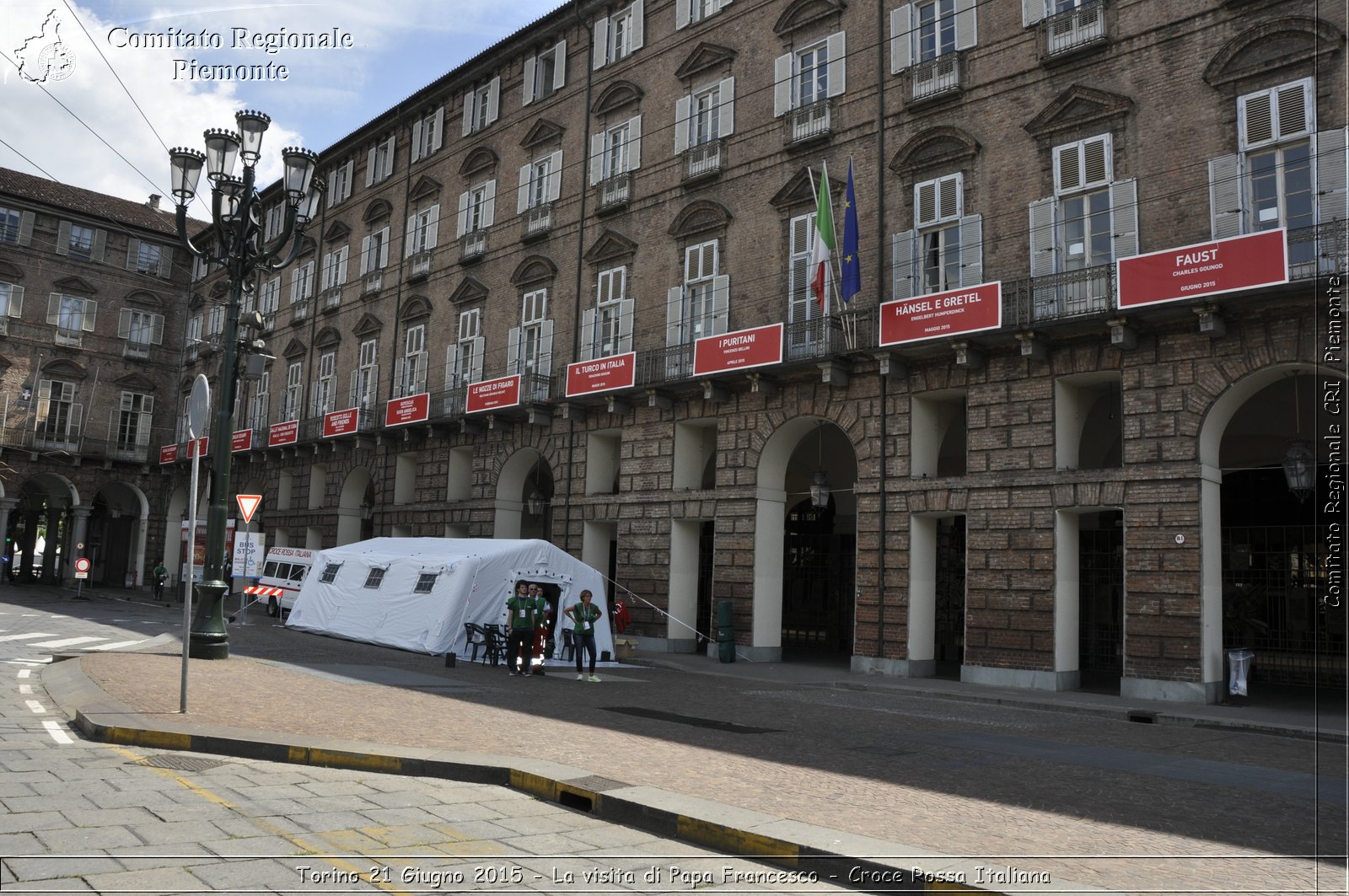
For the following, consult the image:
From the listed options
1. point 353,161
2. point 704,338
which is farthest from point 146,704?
point 353,161

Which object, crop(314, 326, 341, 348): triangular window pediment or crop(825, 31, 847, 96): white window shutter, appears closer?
crop(825, 31, 847, 96): white window shutter

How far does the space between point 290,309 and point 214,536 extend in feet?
97.7

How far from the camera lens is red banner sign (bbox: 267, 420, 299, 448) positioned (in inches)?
1532

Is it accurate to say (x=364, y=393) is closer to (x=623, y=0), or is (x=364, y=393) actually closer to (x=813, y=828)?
(x=623, y=0)

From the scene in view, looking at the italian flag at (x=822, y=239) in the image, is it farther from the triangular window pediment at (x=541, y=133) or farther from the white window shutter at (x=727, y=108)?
the triangular window pediment at (x=541, y=133)

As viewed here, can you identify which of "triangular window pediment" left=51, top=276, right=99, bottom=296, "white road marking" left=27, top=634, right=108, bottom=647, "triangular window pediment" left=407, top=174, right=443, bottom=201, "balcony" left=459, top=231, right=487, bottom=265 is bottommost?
"white road marking" left=27, top=634, right=108, bottom=647

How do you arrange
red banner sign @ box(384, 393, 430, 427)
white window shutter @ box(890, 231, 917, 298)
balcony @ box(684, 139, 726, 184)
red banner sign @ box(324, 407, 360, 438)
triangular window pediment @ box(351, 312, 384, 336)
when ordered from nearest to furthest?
white window shutter @ box(890, 231, 917, 298), balcony @ box(684, 139, 726, 184), red banner sign @ box(384, 393, 430, 427), red banner sign @ box(324, 407, 360, 438), triangular window pediment @ box(351, 312, 384, 336)

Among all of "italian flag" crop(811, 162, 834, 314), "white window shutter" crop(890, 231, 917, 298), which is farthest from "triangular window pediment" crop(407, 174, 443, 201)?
"white window shutter" crop(890, 231, 917, 298)

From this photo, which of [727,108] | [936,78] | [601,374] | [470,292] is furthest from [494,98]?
[936,78]

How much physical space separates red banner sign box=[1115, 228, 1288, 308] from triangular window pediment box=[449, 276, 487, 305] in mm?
19790

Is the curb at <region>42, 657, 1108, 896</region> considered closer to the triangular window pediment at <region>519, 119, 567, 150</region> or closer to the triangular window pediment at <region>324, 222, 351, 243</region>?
the triangular window pediment at <region>519, 119, 567, 150</region>

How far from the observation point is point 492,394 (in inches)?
1163

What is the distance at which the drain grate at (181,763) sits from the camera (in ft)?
26.3

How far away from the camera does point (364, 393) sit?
37000mm
